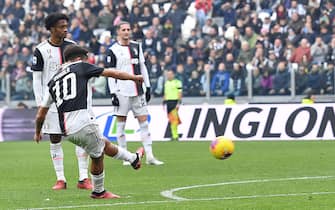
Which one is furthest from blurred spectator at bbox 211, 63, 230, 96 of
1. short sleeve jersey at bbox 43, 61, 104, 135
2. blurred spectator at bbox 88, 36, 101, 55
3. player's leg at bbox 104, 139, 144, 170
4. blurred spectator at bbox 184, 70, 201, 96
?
short sleeve jersey at bbox 43, 61, 104, 135

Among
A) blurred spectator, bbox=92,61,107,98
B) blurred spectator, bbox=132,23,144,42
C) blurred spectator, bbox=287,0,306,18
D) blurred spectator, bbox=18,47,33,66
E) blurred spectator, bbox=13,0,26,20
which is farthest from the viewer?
blurred spectator, bbox=13,0,26,20

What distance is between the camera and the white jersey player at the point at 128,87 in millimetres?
17531

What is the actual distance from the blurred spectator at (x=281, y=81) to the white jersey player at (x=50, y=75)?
49.0ft

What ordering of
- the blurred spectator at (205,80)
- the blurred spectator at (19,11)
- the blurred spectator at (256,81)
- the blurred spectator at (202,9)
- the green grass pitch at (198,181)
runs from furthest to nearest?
the blurred spectator at (19,11), the blurred spectator at (202,9), the blurred spectator at (205,80), the blurred spectator at (256,81), the green grass pitch at (198,181)

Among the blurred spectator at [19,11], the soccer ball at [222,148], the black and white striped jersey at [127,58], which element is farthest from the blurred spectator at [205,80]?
the soccer ball at [222,148]

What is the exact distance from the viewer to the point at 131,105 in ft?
58.4

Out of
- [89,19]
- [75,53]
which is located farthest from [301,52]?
[75,53]

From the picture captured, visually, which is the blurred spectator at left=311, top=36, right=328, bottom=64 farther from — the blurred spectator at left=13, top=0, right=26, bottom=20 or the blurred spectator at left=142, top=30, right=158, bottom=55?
the blurred spectator at left=13, top=0, right=26, bottom=20

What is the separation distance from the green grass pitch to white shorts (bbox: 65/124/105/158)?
1.96 feet

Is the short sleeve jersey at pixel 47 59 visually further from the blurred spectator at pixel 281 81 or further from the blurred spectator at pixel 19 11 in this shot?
the blurred spectator at pixel 19 11

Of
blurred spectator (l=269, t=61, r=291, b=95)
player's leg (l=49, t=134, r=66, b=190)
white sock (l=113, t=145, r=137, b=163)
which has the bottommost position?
blurred spectator (l=269, t=61, r=291, b=95)

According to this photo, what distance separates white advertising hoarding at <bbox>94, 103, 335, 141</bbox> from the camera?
83.5 ft

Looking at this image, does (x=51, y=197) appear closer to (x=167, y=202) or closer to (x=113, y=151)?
(x=113, y=151)

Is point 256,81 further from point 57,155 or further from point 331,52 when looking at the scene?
point 57,155
